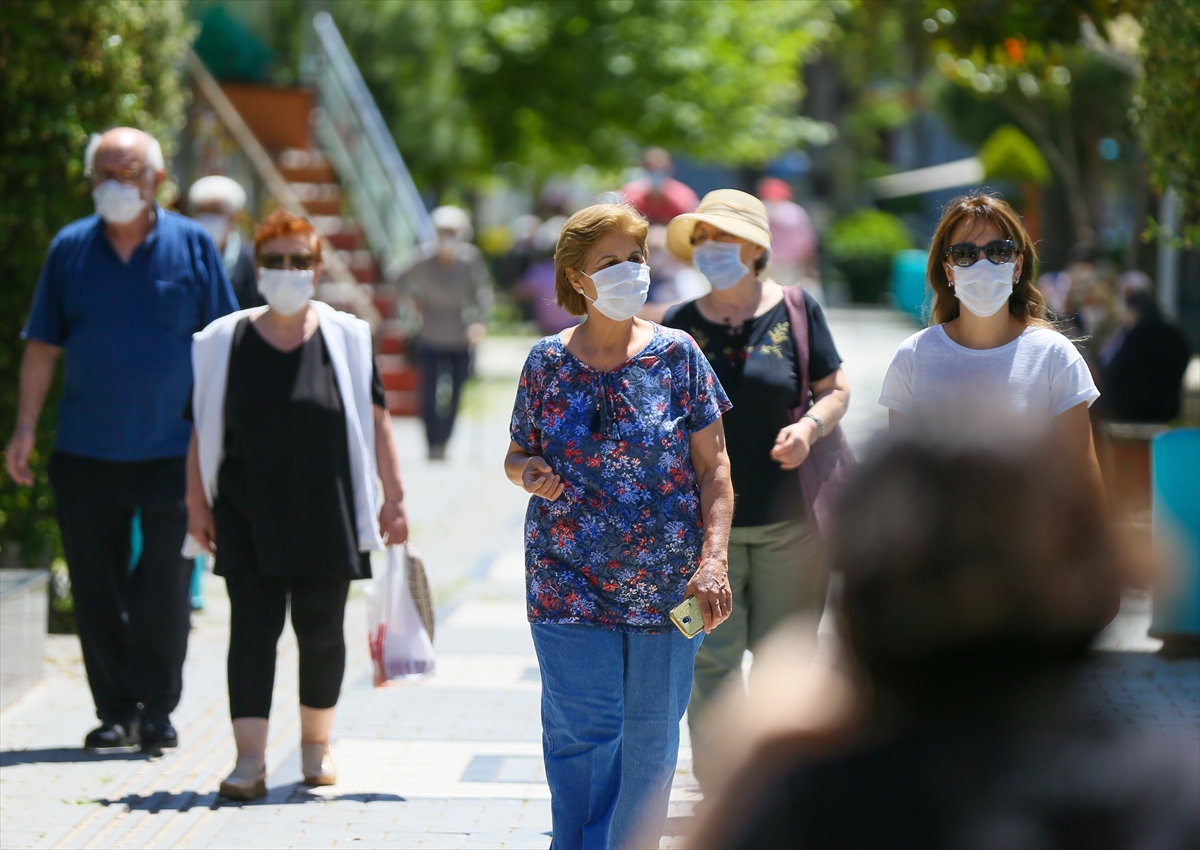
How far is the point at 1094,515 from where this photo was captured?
1.68m

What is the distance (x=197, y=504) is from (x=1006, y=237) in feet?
8.57

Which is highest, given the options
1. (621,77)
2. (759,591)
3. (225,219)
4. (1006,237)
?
(621,77)

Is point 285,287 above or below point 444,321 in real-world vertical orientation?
above

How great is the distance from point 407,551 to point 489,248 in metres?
Answer: 44.0

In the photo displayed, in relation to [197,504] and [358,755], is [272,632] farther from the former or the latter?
[358,755]

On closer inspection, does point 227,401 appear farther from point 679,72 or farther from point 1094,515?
point 679,72

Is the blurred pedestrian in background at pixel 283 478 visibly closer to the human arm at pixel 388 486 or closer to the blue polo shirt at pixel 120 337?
the human arm at pixel 388 486

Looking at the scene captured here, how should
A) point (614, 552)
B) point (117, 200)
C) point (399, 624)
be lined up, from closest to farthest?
point (614, 552), point (399, 624), point (117, 200)

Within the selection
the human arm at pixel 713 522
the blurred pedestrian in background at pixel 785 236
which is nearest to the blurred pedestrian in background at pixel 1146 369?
the blurred pedestrian in background at pixel 785 236

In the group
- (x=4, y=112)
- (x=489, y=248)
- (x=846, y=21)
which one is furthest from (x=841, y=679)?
(x=489, y=248)

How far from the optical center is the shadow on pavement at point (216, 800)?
5.30m

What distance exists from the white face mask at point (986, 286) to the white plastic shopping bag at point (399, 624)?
203cm

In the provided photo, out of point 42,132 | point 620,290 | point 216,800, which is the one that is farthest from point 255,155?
point 620,290

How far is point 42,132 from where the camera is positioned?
7.32 metres
